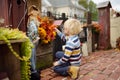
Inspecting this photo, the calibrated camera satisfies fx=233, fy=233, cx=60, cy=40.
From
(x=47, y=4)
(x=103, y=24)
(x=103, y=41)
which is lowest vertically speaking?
(x=103, y=41)

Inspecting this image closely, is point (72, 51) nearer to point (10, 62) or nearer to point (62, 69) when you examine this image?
point (62, 69)

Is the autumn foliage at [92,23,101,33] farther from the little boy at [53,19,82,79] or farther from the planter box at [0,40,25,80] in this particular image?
the planter box at [0,40,25,80]

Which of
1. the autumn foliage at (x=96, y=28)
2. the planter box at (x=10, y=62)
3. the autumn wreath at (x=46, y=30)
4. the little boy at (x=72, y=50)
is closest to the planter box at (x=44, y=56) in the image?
the autumn wreath at (x=46, y=30)

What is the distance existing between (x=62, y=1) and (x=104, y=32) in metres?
37.3

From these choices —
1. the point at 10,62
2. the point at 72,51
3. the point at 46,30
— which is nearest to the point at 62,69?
the point at 72,51

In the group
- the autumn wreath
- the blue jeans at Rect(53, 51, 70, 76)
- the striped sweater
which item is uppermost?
the autumn wreath

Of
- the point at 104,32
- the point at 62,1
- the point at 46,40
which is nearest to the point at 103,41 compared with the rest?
the point at 104,32

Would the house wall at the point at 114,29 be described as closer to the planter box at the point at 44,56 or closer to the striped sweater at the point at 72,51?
the planter box at the point at 44,56

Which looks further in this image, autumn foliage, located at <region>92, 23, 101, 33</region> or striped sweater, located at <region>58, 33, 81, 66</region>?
autumn foliage, located at <region>92, 23, 101, 33</region>

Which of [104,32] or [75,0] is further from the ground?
[75,0]

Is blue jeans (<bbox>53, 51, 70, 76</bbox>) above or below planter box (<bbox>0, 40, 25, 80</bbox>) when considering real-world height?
below

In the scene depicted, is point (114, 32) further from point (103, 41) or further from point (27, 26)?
point (27, 26)

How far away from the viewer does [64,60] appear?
3.70 m

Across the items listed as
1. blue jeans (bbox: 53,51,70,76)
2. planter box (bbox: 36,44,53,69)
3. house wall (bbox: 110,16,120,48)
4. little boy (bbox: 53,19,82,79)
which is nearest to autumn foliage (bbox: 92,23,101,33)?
house wall (bbox: 110,16,120,48)
